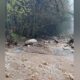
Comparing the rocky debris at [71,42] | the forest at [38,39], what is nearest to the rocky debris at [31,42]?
the forest at [38,39]

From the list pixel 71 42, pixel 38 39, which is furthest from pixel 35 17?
pixel 71 42

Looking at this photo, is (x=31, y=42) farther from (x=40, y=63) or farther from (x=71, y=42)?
(x=71, y=42)

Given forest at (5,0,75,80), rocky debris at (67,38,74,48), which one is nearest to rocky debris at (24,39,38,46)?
forest at (5,0,75,80)

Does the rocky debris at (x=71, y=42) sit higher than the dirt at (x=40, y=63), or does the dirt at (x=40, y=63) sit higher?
the rocky debris at (x=71, y=42)

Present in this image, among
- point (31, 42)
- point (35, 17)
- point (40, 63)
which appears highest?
point (35, 17)

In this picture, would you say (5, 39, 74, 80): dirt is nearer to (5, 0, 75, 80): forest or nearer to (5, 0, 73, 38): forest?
(5, 0, 75, 80): forest

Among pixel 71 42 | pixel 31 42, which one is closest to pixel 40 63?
pixel 31 42

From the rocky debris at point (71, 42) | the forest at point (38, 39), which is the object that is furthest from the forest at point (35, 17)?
the rocky debris at point (71, 42)

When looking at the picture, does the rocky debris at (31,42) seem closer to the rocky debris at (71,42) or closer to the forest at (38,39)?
the forest at (38,39)

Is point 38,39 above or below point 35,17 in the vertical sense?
below

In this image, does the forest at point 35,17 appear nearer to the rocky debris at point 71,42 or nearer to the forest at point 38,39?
the forest at point 38,39

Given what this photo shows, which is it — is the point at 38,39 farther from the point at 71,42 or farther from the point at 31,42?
the point at 71,42

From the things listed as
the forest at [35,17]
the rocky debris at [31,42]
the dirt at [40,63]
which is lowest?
the dirt at [40,63]

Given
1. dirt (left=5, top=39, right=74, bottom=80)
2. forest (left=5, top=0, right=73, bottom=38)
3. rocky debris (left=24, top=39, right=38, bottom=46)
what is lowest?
dirt (left=5, top=39, right=74, bottom=80)
